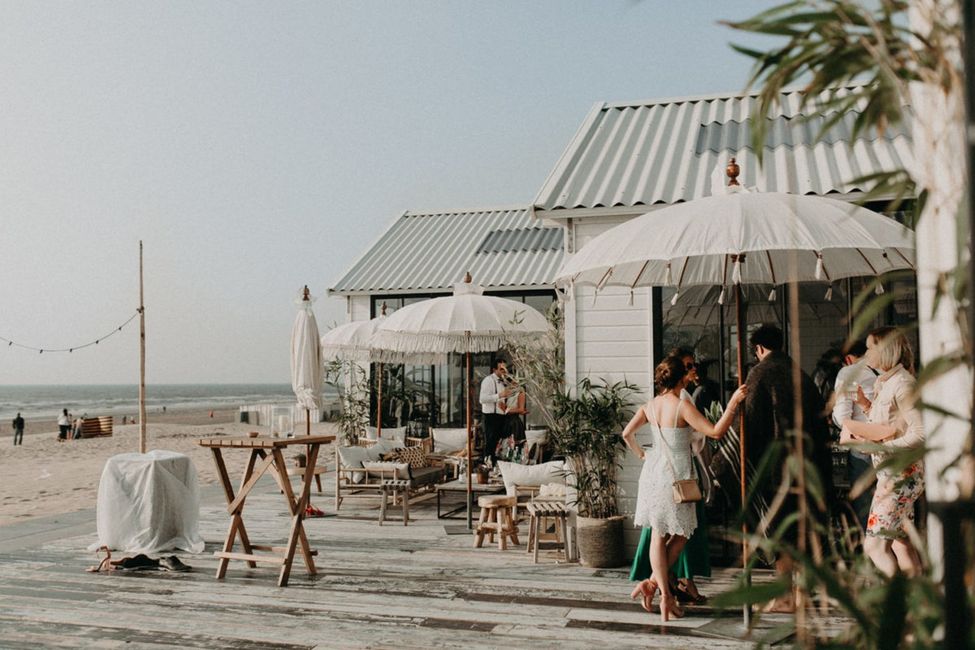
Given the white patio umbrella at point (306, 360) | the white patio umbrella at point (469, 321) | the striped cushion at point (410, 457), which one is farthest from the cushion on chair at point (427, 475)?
the white patio umbrella at point (306, 360)

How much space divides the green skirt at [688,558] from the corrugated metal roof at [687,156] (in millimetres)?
3077

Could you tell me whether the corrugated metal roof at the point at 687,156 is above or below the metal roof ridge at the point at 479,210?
below

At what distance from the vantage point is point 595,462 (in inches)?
288

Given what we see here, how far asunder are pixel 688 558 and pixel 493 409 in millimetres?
6980

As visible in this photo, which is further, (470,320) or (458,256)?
(458,256)

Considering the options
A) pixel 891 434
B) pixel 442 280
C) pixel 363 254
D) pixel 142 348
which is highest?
pixel 363 254

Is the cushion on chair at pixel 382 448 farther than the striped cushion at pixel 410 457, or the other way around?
the cushion on chair at pixel 382 448

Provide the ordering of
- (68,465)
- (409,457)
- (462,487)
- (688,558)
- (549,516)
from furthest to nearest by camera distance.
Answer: (68,465) < (409,457) < (462,487) < (549,516) < (688,558)

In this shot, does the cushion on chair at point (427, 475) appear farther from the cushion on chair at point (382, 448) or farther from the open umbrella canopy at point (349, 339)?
the open umbrella canopy at point (349, 339)

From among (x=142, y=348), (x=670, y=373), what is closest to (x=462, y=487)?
(x=142, y=348)

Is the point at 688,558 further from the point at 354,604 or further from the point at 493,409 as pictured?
the point at 493,409

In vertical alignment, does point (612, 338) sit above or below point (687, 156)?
below

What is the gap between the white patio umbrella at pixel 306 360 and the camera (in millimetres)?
9625

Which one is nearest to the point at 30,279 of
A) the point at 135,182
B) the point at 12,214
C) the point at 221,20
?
the point at 12,214
